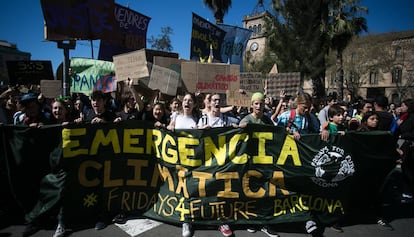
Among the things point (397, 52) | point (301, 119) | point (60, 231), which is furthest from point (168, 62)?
point (397, 52)

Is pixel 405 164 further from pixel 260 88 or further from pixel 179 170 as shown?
pixel 179 170

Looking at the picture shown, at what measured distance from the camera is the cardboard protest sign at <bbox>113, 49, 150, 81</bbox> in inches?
182

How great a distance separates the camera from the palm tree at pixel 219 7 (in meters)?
19.7

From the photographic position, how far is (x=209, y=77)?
518 cm

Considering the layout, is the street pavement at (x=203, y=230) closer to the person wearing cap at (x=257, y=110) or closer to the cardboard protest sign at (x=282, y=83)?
the person wearing cap at (x=257, y=110)

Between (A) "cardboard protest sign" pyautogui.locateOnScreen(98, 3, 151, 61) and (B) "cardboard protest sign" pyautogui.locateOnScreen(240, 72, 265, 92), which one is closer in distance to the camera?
(B) "cardboard protest sign" pyautogui.locateOnScreen(240, 72, 265, 92)

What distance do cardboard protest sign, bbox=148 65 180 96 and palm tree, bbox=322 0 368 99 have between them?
56.3 ft

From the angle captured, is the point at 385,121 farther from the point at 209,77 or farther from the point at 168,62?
the point at 168,62

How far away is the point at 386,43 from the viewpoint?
96.4 ft

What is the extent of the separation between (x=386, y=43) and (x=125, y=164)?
3559 cm

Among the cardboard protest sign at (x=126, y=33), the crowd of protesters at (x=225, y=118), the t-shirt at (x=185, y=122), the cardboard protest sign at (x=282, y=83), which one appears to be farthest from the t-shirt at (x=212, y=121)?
the cardboard protest sign at (x=126, y=33)

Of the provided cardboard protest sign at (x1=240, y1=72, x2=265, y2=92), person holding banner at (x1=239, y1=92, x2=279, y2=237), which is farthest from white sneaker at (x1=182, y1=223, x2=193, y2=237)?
cardboard protest sign at (x1=240, y1=72, x2=265, y2=92)

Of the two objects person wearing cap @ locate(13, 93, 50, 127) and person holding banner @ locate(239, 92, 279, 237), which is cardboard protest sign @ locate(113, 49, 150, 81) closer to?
person wearing cap @ locate(13, 93, 50, 127)

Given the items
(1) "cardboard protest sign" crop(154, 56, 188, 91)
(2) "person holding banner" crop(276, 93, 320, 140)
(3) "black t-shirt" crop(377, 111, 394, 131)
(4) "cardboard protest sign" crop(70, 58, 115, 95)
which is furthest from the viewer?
(4) "cardboard protest sign" crop(70, 58, 115, 95)
